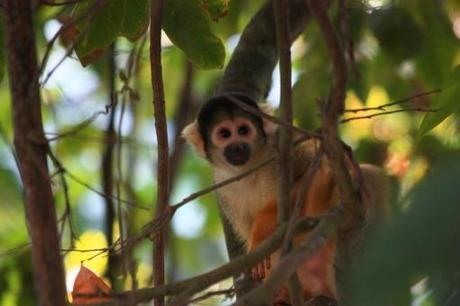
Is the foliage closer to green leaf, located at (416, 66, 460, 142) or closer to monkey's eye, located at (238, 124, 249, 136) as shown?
green leaf, located at (416, 66, 460, 142)

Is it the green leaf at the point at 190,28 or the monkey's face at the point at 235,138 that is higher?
the monkey's face at the point at 235,138

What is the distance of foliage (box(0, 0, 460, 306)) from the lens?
928 mm

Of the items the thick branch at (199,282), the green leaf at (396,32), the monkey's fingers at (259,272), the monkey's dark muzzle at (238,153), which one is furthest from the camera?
the monkey's dark muzzle at (238,153)

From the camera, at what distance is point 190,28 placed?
2.57 meters

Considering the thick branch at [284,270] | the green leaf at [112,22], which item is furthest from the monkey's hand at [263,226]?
the thick branch at [284,270]

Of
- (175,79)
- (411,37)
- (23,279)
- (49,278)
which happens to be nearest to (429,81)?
(411,37)

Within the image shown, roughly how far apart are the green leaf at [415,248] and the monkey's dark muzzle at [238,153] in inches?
116

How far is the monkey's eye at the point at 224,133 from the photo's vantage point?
4.00 meters

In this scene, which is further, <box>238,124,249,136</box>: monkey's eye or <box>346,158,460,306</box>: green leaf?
<box>238,124,249,136</box>: monkey's eye

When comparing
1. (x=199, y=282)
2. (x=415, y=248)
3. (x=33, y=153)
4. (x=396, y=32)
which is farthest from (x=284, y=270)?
(x=396, y=32)

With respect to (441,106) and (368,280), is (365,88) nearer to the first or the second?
(441,106)

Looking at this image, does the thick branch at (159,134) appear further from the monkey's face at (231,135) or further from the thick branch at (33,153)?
the monkey's face at (231,135)

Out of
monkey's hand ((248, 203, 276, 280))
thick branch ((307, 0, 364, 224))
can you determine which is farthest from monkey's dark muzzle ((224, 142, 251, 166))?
thick branch ((307, 0, 364, 224))

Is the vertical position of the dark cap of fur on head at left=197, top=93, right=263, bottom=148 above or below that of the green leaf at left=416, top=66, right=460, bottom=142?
above
